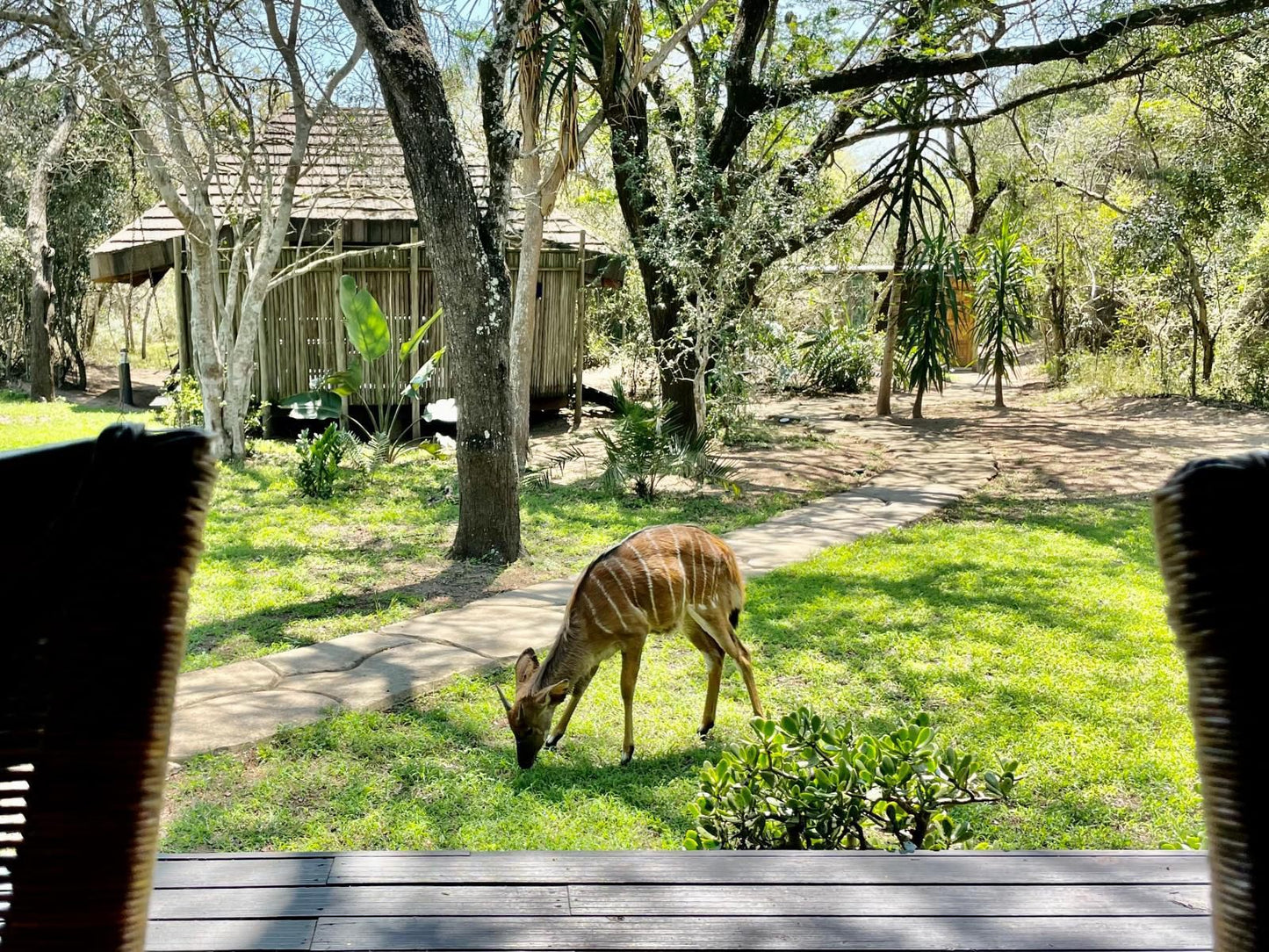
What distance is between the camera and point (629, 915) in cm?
256

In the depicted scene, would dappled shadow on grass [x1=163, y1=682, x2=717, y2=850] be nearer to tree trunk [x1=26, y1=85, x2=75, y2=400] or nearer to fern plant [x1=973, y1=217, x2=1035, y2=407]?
fern plant [x1=973, y1=217, x2=1035, y2=407]

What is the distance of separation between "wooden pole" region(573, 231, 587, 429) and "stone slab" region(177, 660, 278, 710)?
37.0ft

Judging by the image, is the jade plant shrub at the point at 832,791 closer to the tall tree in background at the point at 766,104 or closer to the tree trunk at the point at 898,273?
the tall tree in background at the point at 766,104

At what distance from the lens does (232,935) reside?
7.88 ft

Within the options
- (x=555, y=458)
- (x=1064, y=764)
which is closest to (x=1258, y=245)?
(x=555, y=458)

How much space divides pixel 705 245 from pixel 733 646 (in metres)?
8.33

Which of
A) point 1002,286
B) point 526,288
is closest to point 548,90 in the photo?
point 526,288

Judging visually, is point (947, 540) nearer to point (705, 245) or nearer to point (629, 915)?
point (705, 245)

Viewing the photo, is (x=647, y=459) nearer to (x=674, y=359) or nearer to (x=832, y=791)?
(x=674, y=359)

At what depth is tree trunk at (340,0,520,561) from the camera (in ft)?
26.9

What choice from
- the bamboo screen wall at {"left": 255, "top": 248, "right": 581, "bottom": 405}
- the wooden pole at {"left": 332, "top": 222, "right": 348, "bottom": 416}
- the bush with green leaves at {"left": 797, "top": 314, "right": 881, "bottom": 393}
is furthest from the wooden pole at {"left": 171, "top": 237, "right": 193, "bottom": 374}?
the bush with green leaves at {"left": 797, "top": 314, "right": 881, "bottom": 393}

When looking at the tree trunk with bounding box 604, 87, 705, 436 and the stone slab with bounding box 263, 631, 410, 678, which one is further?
the tree trunk with bounding box 604, 87, 705, 436

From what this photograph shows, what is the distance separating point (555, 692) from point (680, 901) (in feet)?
7.50

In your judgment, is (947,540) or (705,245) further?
(705,245)
